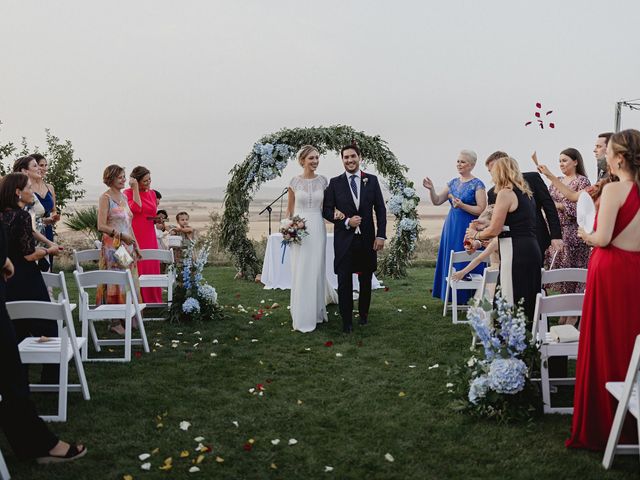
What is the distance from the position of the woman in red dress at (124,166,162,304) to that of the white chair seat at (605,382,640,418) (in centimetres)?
641

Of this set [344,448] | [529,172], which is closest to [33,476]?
[344,448]

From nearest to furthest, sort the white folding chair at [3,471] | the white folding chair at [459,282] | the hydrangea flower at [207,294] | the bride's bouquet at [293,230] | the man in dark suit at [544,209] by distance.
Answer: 1. the white folding chair at [3,471]
2. the man in dark suit at [544,209]
3. the bride's bouquet at [293,230]
4. the white folding chair at [459,282]
5. the hydrangea flower at [207,294]

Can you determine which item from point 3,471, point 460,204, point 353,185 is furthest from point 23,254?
point 460,204

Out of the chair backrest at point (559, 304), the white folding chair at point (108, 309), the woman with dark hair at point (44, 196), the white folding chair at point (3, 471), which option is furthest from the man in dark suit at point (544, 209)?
the woman with dark hair at point (44, 196)

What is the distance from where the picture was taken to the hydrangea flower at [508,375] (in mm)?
4418

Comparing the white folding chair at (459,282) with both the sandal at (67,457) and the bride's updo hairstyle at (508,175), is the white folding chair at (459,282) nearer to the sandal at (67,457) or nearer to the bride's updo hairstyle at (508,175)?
the bride's updo hairstyle at (508,175)

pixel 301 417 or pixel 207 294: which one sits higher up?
pixel 207 294

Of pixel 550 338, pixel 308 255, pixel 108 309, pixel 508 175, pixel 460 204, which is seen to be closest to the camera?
pixel 550 338

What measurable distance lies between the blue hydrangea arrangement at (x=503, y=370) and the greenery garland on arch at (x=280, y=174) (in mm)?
7174

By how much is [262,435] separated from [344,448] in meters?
0.60

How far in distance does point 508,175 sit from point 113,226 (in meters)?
4.50

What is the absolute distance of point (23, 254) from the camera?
200 inches

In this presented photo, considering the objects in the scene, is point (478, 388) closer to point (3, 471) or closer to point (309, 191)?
point (3, 471)

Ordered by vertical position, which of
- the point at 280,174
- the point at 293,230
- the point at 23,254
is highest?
the point at 280,174
